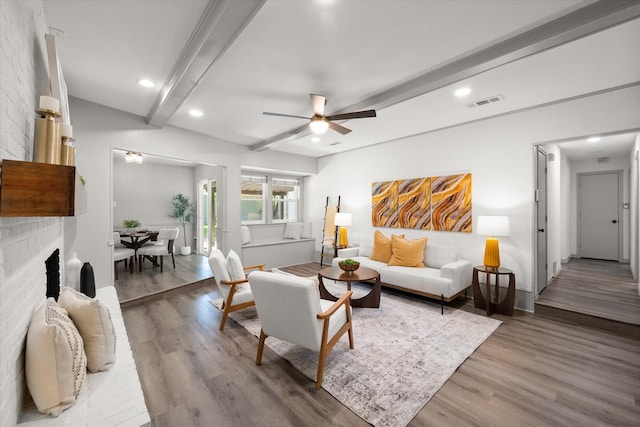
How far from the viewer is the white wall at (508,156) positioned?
3.13 meters

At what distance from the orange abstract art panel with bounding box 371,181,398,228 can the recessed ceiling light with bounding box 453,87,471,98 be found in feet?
7.16

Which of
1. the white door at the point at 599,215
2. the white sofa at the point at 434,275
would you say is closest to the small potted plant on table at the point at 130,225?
the white sofa at the point at 434,275

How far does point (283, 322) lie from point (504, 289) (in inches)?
131

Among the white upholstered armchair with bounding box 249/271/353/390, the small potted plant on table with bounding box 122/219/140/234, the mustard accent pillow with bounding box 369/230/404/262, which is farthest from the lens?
the small potted plant on table with bounding box 122/219/140/234

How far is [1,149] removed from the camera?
1.03 m

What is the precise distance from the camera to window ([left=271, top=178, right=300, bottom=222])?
7281 millimetres

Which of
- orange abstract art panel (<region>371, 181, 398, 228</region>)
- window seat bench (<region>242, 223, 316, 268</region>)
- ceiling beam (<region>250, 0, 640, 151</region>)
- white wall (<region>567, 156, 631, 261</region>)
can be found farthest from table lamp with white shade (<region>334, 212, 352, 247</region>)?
white wall (<region>567, 156, 631, 261</region>)

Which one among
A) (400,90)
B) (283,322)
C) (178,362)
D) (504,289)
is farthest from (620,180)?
(178,362)

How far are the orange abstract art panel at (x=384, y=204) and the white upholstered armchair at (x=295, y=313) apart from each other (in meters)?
3.15

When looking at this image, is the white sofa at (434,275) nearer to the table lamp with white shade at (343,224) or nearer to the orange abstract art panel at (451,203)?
the orange abstract art panel at (451,203)

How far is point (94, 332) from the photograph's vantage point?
5.25 feet

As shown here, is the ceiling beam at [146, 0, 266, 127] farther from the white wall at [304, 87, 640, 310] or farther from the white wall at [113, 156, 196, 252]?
the white wall at [113, 156, 196, 252]

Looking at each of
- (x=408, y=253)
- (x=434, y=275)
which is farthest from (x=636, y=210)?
(x=408, y=253)

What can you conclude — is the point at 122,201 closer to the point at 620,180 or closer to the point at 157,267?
the point at 157,267
